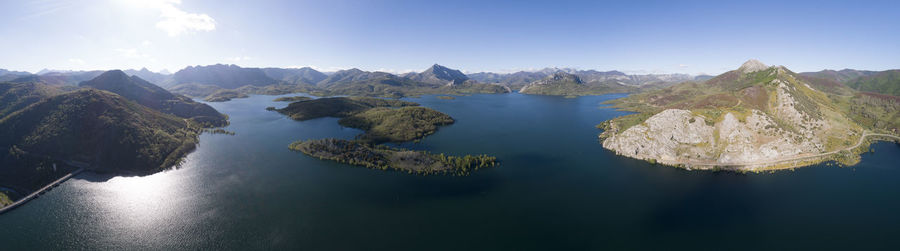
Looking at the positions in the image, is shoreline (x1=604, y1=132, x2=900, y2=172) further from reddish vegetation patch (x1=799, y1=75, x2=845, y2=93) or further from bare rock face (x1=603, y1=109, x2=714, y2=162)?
reddish vegetation patch (x1=799, y1=75, x2=845, y2=93)

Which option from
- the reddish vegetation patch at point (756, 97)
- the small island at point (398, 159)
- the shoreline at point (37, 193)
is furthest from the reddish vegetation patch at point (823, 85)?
the shoreline at point (37, 193)

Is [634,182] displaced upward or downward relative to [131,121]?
downward

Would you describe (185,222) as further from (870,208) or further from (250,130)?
(870,208)

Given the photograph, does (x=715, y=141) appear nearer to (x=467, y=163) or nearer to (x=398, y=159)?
(x=467, y=163)

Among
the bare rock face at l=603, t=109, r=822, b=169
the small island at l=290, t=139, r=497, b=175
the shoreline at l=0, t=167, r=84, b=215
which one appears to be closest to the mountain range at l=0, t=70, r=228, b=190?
the shoreline at l=0, t=167, r=84, b=215

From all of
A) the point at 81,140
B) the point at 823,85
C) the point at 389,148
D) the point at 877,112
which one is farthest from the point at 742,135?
the point at 823,85

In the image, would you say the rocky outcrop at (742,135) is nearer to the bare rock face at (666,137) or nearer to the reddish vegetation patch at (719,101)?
the bare rock face at (666,137)

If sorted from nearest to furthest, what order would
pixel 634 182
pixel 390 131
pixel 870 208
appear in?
pixel 870 208
pixel 634 182
pixel 390 131

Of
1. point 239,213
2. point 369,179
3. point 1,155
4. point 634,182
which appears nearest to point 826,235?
point 634,182
